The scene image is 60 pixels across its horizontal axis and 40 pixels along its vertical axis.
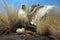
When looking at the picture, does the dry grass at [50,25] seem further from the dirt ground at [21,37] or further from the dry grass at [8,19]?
the dry grass at [8,19]

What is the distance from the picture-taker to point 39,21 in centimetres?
230

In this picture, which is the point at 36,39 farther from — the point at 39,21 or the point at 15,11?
the point at 15,11

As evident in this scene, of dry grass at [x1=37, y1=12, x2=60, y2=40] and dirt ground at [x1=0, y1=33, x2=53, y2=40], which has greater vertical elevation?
dry grass at [x1=37, y1=12, x2=60, y2=40]

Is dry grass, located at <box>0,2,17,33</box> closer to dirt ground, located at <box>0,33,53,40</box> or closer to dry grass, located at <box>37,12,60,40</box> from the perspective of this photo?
dirt ground, located at <box>0,33,53,40</box>

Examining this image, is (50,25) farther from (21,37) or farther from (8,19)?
(8,19)

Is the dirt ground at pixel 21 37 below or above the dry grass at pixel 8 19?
below

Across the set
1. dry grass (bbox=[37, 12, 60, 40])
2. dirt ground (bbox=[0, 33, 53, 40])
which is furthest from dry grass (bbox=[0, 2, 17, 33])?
dry grass (bbox=[37, 12, 60, 40])

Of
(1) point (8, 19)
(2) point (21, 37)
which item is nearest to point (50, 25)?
(2) point (21, 37)

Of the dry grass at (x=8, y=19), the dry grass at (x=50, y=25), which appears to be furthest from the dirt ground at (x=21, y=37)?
the dry grass at (x=8, y=19)

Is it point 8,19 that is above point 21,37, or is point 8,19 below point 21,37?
above

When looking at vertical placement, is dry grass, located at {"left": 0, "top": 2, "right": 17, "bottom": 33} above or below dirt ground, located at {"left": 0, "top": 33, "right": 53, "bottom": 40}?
above

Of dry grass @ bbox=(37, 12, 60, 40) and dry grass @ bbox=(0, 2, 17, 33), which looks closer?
dry grass @ bbox=(37, 12, 60, 40)

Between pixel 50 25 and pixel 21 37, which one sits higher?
pixel 50 25

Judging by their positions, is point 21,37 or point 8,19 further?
point 8,19
